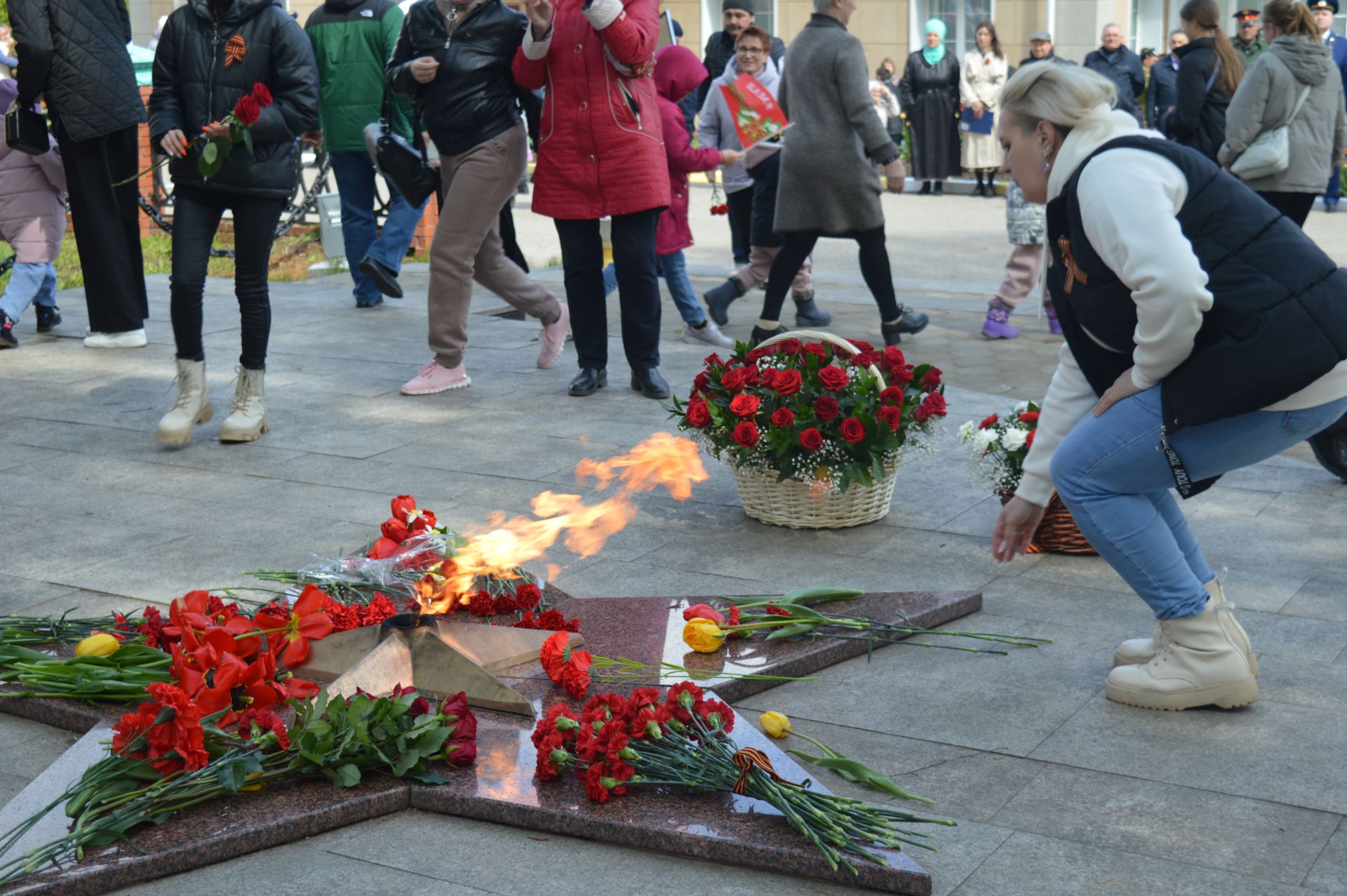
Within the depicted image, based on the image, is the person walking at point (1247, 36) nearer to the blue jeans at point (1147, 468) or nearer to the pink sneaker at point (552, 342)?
the pink sneaker at point (552, 342)

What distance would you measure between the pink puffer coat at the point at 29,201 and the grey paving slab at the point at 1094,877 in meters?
7.52

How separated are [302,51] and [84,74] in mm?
2243

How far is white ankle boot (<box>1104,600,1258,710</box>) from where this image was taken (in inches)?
144

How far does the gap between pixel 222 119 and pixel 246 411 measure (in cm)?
129

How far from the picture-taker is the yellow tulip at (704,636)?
4004 mm

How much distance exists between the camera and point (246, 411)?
6.84m

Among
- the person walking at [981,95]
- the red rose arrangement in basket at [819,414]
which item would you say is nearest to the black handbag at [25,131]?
the red rose arrangement in basket at [819,414]

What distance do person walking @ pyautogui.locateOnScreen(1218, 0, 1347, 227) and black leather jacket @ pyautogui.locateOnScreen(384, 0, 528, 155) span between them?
399cm

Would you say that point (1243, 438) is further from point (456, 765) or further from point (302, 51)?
point (302, 51)

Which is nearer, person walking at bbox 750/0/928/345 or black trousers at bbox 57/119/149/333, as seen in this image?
person walking at bbox 750/0/928/345

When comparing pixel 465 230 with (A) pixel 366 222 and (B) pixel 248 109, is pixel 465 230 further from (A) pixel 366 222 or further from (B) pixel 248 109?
(A) pixel 366 222

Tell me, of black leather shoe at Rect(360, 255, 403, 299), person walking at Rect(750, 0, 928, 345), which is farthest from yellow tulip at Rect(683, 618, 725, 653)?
black leather shoe at Rect(360, 255, 403, 299)

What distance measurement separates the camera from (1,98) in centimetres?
899

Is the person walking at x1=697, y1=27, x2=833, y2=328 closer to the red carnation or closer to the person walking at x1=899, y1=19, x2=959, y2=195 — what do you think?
the red carnation
